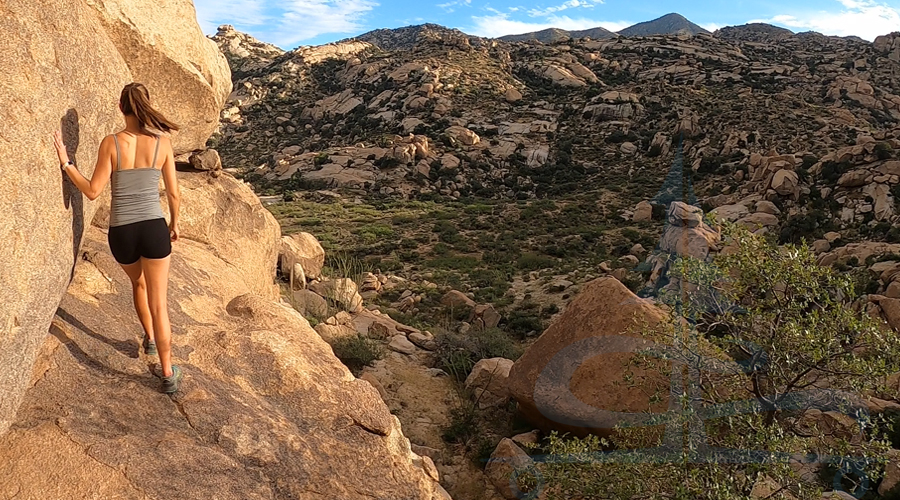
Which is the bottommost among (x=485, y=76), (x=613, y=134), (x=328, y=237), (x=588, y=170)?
(x=328, y=237)

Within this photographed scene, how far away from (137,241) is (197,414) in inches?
56.7

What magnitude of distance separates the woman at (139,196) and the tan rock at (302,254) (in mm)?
9894

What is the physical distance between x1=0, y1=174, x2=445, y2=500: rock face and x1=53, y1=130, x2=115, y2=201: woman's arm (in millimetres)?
1242

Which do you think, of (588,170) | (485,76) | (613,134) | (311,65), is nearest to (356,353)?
(588,170)

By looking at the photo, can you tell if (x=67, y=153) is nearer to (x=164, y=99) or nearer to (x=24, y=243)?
(x=24, y=243)

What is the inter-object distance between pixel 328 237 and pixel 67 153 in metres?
23.9

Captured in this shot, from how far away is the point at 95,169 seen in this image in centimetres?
380

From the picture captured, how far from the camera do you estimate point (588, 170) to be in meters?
43.0

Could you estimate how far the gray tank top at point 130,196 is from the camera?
3.86 meters

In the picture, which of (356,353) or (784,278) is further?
(356,353)

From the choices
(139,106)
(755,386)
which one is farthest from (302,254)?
(755,386)

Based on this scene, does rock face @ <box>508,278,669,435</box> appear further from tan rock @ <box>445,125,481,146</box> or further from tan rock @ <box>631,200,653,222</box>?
tan rock @ <box>445,125,481,146</box>

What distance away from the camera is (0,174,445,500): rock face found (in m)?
3.37

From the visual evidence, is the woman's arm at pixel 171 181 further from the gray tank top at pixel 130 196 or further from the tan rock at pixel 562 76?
the tan rock at pixel 562 76
